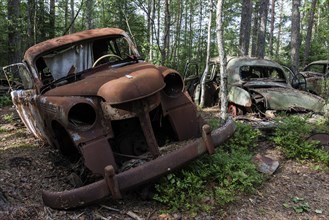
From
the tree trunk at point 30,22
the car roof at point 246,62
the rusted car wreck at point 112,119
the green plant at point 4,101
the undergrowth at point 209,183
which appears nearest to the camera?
the rusted car wreck at point 112,119

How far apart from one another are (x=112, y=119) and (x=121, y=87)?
39 cm

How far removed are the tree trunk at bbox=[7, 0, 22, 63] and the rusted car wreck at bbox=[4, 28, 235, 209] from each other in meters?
7.91

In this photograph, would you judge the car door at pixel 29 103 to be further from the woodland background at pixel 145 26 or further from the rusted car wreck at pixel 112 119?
the woodland background at pixel 145 26

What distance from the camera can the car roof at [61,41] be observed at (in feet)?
17.6

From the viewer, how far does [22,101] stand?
564cm

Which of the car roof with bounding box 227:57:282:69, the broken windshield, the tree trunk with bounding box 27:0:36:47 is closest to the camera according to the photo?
the car roof with bounding box 227:57:282:69

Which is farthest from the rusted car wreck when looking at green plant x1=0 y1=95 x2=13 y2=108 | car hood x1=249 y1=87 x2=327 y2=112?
green plant x1=0 y1=95 x2=13 y2=108

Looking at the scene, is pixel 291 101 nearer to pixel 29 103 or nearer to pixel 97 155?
pixel 97 155

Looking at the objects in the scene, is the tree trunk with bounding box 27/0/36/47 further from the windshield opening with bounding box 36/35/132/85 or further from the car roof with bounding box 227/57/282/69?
the windshield opening with bounding box 36/35/132/85

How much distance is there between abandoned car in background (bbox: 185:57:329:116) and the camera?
757 cm

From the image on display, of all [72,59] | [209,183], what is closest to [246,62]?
[72,59]

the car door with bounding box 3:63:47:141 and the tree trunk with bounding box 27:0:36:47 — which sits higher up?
the tree trunk with bounding box 27:0:36:47

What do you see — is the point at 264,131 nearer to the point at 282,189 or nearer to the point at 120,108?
the point at 282,189

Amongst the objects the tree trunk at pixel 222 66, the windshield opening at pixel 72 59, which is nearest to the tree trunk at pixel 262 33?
the tree trunk at pixel 222 66
